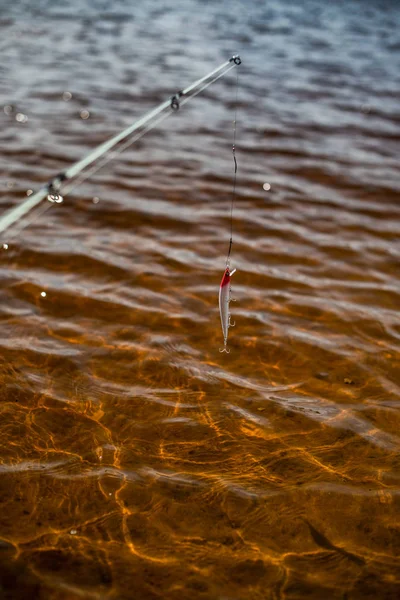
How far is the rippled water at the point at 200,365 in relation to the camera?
308 centimetres

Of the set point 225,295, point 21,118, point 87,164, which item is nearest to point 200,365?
point 225,295

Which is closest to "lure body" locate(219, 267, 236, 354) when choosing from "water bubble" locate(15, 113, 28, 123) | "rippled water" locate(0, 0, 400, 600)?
"rippled water" locate(0, 0, 400, 600)

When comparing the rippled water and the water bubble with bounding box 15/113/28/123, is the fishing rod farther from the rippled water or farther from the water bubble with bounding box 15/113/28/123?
the water bubble with bounding box 15/113/28/123

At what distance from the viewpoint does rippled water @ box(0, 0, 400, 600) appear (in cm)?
308

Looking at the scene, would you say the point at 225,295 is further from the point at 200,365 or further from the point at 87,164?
the point at 87,164

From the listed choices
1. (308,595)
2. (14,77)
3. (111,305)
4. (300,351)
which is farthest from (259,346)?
(14,77)

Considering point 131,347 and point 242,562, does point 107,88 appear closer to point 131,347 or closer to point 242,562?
point 131,347

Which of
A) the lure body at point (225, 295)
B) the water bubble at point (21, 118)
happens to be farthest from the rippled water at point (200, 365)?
the lure body at point (225, 295)

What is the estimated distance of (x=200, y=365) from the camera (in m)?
4.47

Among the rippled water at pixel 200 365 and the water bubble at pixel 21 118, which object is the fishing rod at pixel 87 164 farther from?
the water bubble at pixel 21 118

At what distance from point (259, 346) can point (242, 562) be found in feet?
6.58

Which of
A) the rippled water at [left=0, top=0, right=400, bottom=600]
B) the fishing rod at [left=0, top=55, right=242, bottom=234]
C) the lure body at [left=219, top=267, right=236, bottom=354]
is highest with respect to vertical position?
the fishing rod at [left=0, top=55, right=242, bottom=234]

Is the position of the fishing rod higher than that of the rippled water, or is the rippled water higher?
the fishing rod

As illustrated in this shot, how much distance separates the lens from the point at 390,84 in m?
12.9
